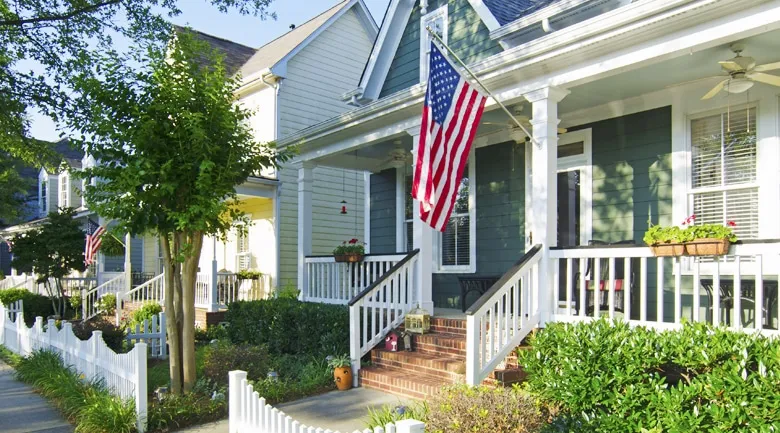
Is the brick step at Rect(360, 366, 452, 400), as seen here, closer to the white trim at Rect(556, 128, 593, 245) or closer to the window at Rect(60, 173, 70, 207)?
the white trim at Rect(556, 128, 593, 245)

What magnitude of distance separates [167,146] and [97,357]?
278 cm

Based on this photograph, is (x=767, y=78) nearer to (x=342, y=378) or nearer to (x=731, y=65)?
(x=731, y=65)

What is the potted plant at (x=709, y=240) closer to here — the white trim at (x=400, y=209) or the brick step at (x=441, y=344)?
the brick step at (x=441, y=344)

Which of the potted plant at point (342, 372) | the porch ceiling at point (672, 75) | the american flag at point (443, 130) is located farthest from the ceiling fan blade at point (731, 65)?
the potted plant at point (342, 372)

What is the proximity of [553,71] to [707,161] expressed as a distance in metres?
2.25

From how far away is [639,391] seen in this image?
4598mm

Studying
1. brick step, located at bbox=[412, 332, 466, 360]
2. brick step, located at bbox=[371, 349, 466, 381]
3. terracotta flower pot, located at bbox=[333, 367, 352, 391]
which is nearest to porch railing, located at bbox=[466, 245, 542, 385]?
brick step, located at bbox=[371, 349, 466, 381]

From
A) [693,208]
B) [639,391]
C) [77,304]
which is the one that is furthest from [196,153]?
[77,304]

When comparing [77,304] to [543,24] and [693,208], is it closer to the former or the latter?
[543,24]

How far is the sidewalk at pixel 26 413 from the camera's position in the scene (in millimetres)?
6359

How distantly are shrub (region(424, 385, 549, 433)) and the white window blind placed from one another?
5.57 m

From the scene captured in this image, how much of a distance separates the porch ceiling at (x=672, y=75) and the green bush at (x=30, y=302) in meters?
16.1

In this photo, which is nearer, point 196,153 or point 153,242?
point 196,153

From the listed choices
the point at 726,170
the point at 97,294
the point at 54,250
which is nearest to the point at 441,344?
the point at 726,170
